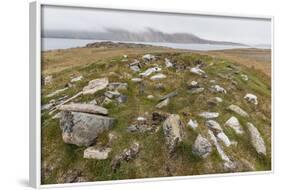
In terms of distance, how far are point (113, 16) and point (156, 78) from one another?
3.35ft

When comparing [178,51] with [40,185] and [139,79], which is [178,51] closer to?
[139,79]

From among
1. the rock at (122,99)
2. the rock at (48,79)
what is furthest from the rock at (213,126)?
the rock at (48,79)

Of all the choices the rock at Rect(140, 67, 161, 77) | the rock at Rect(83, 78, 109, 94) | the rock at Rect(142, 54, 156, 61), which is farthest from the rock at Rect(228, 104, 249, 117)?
the rock at Rect(83, 78, 109, 94)

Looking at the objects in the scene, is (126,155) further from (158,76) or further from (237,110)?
(237,110)

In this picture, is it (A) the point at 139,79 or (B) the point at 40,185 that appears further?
(A) the point at 139,79

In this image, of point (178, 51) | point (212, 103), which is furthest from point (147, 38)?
point (212, 103)

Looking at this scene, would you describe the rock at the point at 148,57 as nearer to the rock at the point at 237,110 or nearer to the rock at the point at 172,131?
the rock at the point at 172,131

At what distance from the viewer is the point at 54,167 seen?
27.1ft

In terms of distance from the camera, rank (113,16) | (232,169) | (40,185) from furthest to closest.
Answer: (232,169), (113,16), (40,185)

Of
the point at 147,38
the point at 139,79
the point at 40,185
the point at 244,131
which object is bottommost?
the point at 40,185

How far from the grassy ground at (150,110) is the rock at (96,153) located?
53 mm

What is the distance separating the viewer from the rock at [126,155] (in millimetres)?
8531

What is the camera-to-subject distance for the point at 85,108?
8.49m

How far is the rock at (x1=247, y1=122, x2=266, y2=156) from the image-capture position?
31.2ft
